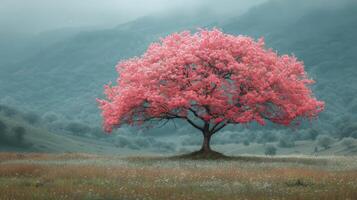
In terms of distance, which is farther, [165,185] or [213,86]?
[213,86]

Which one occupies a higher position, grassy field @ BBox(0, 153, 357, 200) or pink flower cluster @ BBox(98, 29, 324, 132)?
pink flower cluster @ BBox(98, 29, 324, 132)

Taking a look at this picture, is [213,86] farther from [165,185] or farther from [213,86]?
[165,185]

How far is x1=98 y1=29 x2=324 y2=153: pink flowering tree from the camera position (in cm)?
5350

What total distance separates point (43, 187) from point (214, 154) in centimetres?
3327

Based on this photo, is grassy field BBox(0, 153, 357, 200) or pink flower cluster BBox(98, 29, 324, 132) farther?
pink flower cluster BBox(98, 29, 324, 132)

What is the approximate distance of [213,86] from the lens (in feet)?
184

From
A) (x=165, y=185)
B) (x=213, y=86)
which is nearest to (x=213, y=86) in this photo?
(x=213, y=86)

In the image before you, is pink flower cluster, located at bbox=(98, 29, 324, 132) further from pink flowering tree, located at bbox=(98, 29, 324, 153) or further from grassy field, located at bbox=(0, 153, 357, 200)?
grassy field, located at bbox=(0, 153, 357, 200)

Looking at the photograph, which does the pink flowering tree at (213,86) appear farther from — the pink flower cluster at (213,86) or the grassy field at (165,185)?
the grassy field at (165,185)

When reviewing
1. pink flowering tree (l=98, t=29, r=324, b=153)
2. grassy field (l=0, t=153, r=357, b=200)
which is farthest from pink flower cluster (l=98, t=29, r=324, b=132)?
grassy field (l=0, t=153, r=357, b=200)

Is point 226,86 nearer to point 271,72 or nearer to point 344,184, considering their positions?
point 271,72

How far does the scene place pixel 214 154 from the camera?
188 ft

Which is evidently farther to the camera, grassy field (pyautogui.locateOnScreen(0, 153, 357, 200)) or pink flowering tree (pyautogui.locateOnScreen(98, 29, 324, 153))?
pink flowering tree (pyautogui.locateOnScreen(98, 29, 324, 153))

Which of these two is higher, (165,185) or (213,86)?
(213,86)
